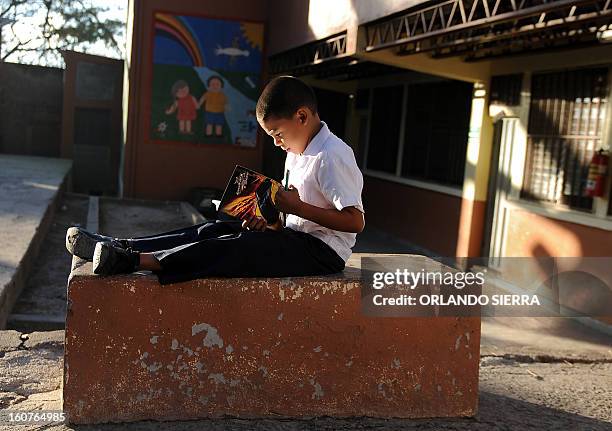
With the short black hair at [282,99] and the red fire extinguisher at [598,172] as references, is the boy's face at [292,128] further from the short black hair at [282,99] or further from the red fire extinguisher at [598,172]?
the red fire extinguisher at [598,172]

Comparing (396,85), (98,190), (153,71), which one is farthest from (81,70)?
(396,85)

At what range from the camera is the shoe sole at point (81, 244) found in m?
3.19

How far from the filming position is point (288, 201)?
10.2 ft

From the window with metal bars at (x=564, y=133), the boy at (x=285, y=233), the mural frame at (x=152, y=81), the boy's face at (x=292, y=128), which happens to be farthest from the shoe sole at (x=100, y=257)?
the mural frame at (x=152, y=81)

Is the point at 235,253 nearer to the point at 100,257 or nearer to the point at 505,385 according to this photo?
the point at 100,257

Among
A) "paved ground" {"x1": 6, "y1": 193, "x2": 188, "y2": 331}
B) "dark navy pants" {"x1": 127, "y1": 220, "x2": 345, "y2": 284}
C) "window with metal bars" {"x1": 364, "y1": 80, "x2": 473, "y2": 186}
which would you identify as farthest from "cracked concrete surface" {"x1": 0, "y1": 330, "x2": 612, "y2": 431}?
"window with metal bars" {"x1": 364, "y1": 80, "x2": 473, "y2": 186}

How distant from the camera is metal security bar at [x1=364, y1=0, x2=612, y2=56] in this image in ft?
18.9

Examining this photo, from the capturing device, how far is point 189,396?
3.18 metres

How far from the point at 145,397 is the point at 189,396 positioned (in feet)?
0.65

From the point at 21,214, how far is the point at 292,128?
6883mm

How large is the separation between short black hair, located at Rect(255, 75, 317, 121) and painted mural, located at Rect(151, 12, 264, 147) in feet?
36.8

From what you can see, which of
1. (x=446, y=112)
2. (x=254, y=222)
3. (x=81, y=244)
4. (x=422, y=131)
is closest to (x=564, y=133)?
(x=446, y=112)

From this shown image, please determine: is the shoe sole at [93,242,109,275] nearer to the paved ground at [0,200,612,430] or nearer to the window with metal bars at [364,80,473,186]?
the paved ground at [0,200,612,430]

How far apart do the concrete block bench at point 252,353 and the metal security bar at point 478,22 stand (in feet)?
10.4
